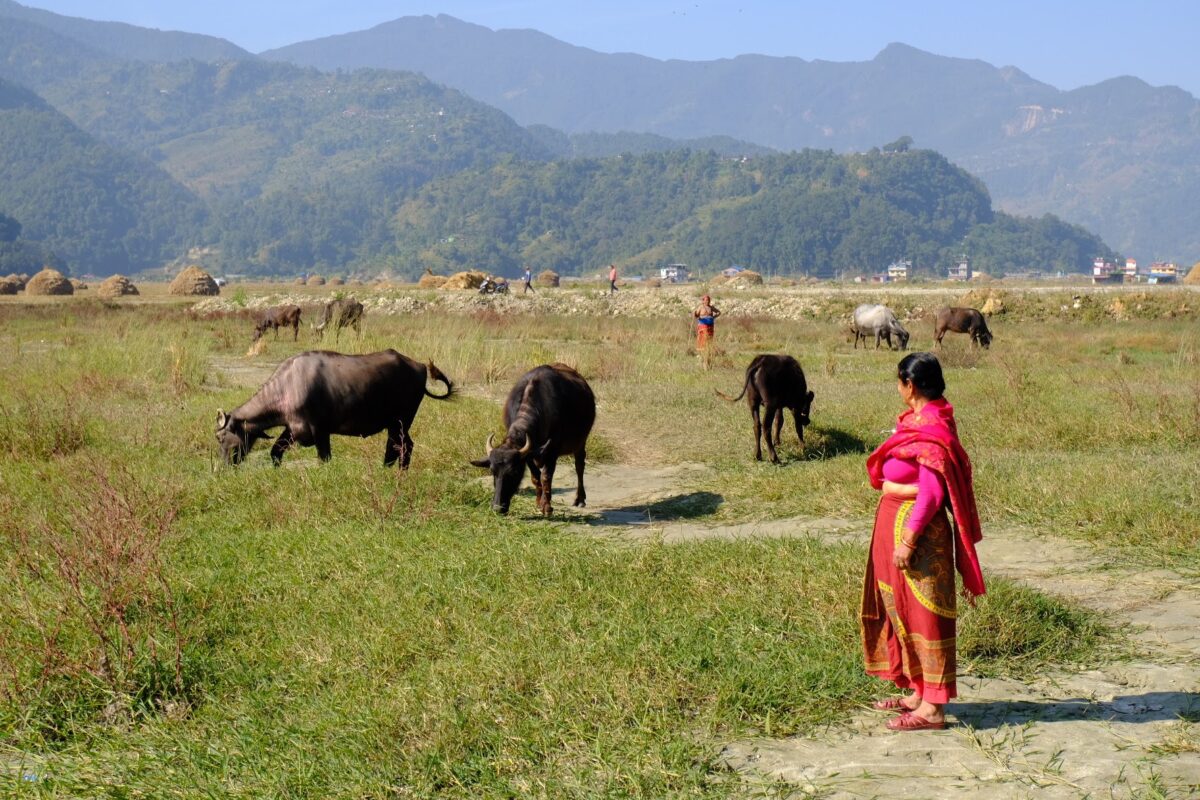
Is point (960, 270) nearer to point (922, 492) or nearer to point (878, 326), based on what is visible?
point (878, 326)

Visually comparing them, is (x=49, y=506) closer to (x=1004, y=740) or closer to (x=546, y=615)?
(x=546, y=615)

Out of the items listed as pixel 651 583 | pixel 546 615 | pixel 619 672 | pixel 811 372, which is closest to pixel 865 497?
pixel 651 583

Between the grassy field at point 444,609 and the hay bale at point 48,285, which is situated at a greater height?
the hay bale at point 48,285

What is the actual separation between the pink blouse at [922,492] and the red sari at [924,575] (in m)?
0.03

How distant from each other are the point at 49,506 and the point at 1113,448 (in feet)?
32.3

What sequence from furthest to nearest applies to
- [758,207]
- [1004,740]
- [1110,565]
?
[758,207] < [1110,565] < [1004,740]

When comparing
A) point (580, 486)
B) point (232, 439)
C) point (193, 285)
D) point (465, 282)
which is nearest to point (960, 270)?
point (193, 285)

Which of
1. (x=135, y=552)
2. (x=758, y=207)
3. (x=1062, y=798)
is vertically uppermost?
(x=758, y=207)

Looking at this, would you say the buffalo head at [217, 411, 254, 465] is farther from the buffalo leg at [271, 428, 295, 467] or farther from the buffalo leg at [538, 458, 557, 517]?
the buffalo leg at [538, 458, 557, 517]

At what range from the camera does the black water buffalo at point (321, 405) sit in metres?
11.1

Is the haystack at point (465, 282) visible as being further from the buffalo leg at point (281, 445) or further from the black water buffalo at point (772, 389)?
the buffalo leg at point (281, 445)

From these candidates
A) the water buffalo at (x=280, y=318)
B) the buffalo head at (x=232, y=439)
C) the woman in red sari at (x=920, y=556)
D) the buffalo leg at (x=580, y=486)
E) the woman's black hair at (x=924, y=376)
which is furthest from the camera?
the water buffalo at (x=280, y=318)

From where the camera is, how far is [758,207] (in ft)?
638

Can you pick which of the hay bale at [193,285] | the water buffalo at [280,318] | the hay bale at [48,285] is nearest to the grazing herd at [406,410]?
the water buffalo at [280,318]
